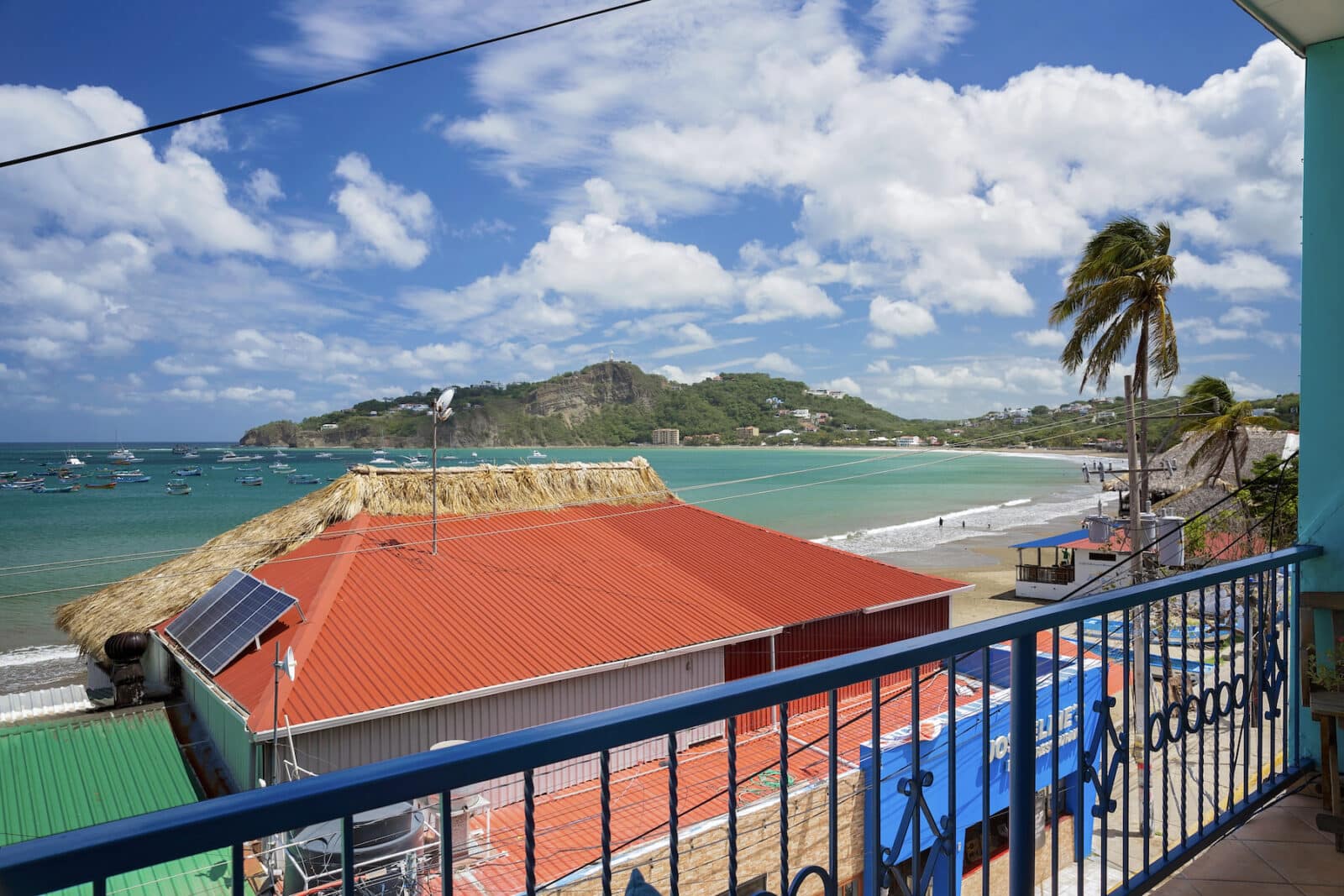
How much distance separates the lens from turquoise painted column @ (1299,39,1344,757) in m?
3.18

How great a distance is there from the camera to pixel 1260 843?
104 inches

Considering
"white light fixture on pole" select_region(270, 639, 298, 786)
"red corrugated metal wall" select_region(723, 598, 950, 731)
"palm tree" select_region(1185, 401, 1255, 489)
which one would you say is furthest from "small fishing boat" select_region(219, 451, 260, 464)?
"white light fixture on pole" select_region(270, 639, 298, 786)

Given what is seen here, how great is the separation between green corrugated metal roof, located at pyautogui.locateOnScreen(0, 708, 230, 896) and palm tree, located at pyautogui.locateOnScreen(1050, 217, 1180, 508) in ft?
49.4

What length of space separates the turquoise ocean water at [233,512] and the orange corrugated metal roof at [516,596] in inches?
139

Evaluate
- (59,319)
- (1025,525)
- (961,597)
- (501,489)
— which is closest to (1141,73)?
(1025,525)

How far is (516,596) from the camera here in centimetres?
975

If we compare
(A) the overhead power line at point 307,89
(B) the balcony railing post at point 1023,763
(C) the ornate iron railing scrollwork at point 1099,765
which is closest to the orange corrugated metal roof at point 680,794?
(C) the ornate iron railing scrollwork at point 1099,765

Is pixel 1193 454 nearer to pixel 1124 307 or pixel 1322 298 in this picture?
pixel 1124 307

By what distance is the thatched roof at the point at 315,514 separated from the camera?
37.5 ft

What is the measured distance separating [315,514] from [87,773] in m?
5.01

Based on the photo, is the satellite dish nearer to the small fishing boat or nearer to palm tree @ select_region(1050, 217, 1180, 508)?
palm tree @ select_region(1050, 217, 1180, 508)

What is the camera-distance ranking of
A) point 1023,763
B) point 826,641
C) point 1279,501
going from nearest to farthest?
point 1023,763 → point 1279,501 → point 826,641

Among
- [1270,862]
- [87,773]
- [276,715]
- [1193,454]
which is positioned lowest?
[87,773]

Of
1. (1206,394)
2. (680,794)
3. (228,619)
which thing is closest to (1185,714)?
(680,794)
